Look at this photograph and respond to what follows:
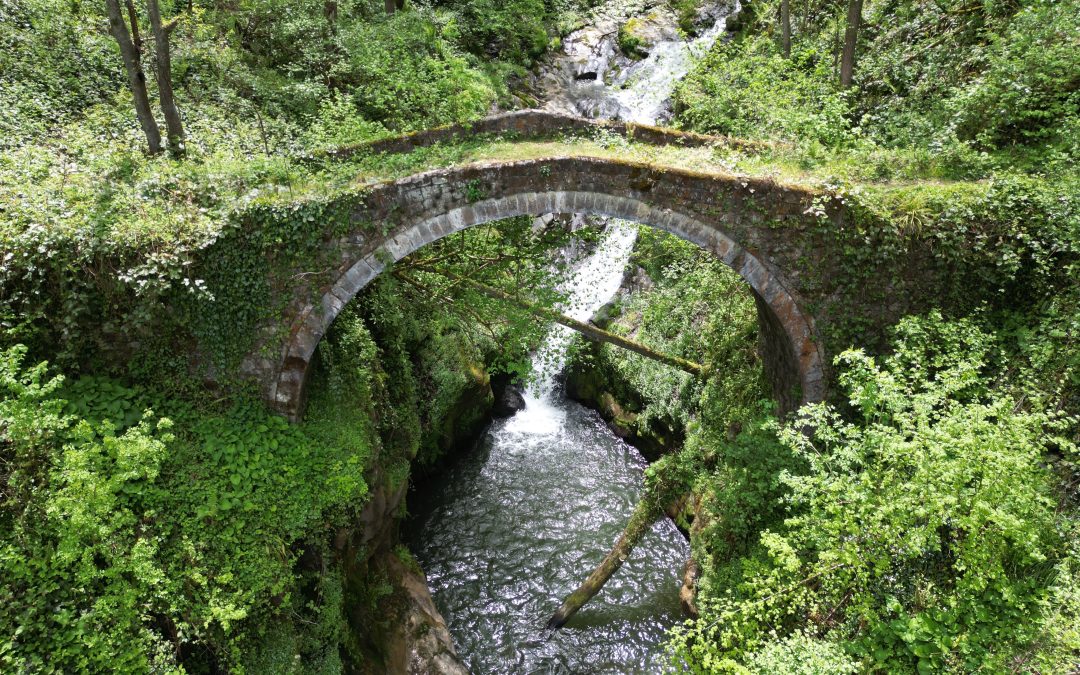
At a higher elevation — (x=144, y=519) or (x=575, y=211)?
(x=575, y=211)

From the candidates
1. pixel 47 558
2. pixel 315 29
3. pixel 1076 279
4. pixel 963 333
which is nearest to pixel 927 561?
pixel 963 333

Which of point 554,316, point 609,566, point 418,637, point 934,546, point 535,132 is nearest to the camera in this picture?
point 934,546

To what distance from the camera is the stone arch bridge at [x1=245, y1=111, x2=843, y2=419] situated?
273 inches

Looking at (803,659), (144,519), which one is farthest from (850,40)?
(144,519)

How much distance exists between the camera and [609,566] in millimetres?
8688

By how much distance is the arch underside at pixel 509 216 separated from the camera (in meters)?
7.11

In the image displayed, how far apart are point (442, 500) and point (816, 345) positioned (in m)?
8.03

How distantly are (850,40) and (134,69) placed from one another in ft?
42.3

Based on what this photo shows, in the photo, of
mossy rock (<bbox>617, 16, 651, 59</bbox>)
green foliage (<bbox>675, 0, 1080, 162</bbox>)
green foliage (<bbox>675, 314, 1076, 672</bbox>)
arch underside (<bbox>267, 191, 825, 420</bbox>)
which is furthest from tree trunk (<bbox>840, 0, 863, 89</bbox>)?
mossy rock (<bbox>617, 16, 651, 59</bbox>)

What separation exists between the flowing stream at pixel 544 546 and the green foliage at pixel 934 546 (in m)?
3.83

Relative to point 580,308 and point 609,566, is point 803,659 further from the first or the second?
point 580,308

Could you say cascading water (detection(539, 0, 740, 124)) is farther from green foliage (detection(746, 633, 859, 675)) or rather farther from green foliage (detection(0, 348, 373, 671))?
green foliage (detection(746, 633, 859, 675))

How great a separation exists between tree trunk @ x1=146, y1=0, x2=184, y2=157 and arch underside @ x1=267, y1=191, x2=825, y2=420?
4.29 m

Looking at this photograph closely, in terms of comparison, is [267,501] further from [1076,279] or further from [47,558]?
[1076,279]
